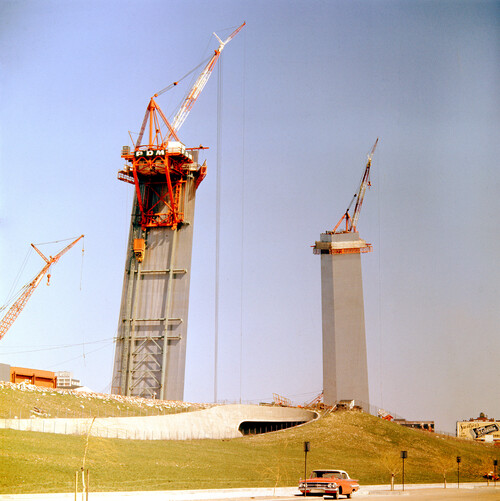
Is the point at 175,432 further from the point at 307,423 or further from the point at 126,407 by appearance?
the point at 307,423

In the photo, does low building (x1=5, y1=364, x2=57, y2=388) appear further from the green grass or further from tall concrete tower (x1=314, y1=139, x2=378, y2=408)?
tall concrete tower (x1=314, y1=139, x2=378, y2=408)

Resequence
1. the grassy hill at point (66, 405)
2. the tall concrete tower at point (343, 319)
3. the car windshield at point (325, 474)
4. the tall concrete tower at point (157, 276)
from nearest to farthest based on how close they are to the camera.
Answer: the car windshield at point (325, 474)
the grassy hill at point (66, 405)
the tall concrete tower at point (157, 276)
the tall concrete tower at point (343, 319)

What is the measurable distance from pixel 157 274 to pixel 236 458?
55.1 m

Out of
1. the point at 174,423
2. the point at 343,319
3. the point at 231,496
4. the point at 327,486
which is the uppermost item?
the point at 343,319

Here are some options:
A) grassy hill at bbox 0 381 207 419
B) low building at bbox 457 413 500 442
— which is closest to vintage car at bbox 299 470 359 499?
grassy hill at bbox 0 381 207 419

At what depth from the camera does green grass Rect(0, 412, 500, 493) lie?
42781 millimetres

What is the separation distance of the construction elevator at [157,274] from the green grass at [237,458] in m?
26.4

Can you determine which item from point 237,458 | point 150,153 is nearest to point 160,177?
point 150,153

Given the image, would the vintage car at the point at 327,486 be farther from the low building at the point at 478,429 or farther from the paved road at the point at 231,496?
the low building at the point at 478,429

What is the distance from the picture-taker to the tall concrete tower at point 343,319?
Result: 143 meters

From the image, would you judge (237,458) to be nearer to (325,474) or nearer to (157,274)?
(325,474)

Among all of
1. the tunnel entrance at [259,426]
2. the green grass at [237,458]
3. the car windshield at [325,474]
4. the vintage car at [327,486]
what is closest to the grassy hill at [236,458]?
the green grass at [237,458]

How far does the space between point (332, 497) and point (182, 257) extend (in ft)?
242

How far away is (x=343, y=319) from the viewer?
484 ft
